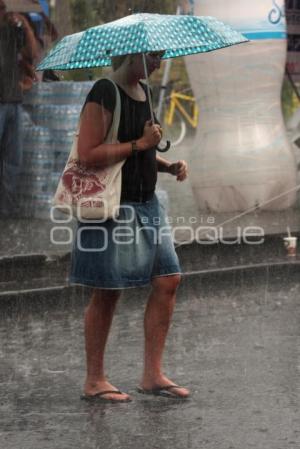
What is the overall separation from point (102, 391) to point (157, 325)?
424mm

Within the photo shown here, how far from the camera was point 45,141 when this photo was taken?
482 inches

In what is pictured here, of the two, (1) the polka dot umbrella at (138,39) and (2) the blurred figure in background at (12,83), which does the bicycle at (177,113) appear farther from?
(1) the polka dot umbrella at (138,39)

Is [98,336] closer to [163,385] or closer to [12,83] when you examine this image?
[163,385]

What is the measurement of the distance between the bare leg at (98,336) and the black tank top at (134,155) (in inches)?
19.7

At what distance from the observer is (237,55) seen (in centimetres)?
1221

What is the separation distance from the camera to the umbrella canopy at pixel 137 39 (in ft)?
19.5

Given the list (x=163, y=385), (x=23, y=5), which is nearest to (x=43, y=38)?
(x=23, y=5)

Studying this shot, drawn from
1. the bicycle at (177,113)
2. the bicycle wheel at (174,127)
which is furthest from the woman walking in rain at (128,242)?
the bicycle at (177,113)

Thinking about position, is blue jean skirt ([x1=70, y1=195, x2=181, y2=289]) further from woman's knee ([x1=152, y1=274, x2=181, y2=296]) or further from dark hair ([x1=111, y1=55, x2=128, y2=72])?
dark hair ([x1=111, y1=55, x2=128, y2=72])

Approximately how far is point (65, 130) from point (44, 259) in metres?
2.72

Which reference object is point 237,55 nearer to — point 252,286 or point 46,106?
point 46,106

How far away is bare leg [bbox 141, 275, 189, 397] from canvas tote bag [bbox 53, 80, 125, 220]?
1.54 feet

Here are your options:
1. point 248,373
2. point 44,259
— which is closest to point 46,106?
point 44,259

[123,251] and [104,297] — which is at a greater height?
[123,251]
